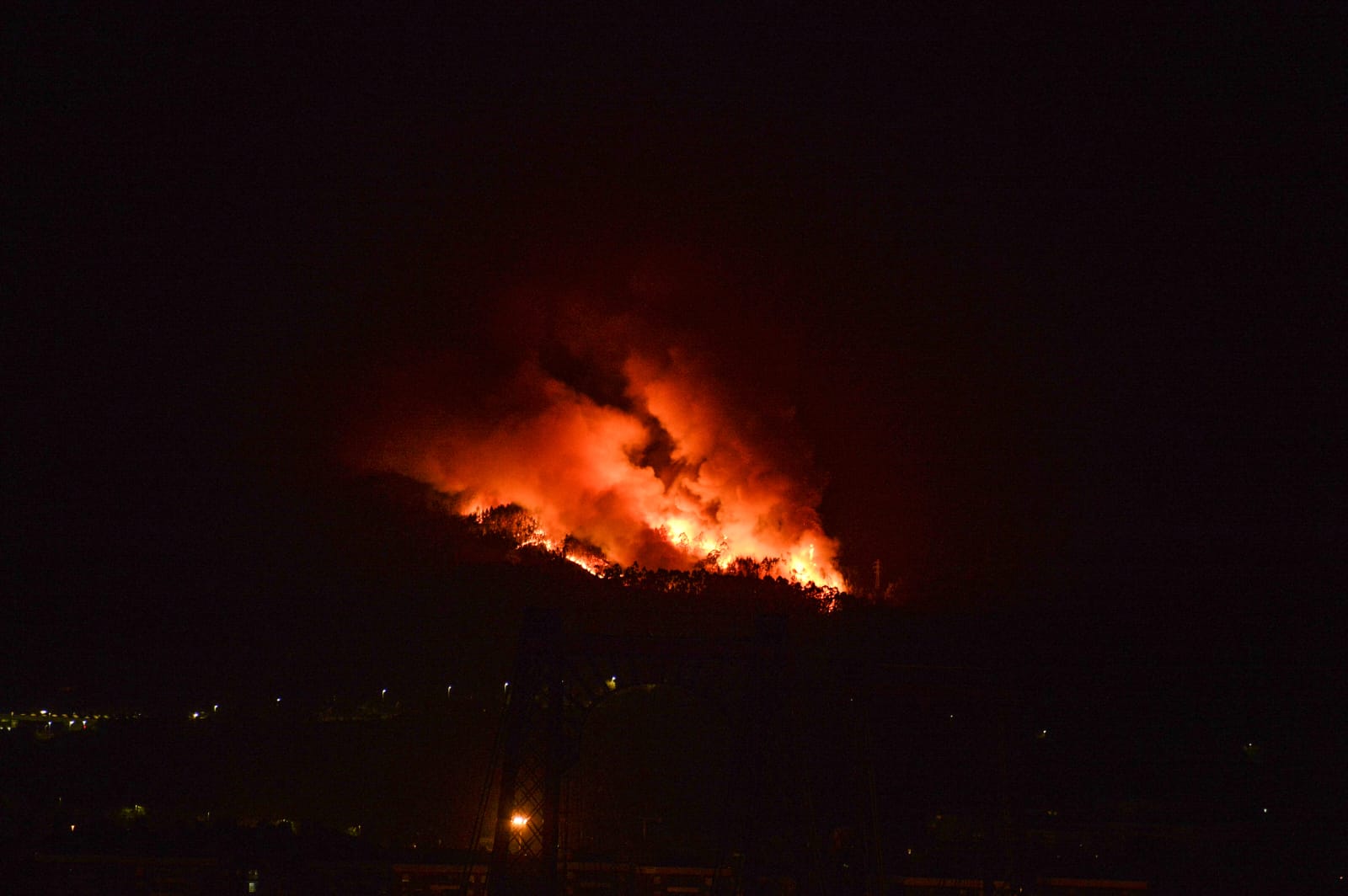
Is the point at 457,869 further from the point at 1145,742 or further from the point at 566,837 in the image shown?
the point at 1145,742

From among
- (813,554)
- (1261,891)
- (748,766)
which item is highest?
(813,554)

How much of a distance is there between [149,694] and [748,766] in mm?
39853

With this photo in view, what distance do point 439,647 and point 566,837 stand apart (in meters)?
21.1

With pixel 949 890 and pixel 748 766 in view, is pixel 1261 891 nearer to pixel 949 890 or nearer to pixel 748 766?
pixel 949 890

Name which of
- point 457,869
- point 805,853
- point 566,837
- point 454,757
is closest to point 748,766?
point 805,853

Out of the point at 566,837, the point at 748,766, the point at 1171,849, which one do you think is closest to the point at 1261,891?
the point at 1171,849

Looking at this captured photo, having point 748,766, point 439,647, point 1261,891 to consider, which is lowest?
point 1261,891

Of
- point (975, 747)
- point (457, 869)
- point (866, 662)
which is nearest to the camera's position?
point (866, 662)

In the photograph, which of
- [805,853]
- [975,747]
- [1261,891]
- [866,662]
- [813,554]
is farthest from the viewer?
[813,554]

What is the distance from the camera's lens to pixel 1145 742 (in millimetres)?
30312

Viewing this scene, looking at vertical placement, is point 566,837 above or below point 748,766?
below

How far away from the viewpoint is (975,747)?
1087 inches

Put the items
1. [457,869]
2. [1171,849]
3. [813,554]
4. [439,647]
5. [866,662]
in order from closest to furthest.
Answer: [866,662] < [457,869] < [1171,849] < [439,647] < [813,554]

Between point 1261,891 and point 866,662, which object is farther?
point 1261,891
